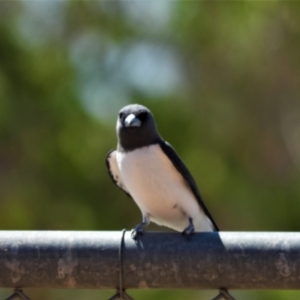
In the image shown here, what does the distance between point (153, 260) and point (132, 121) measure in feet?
4.43

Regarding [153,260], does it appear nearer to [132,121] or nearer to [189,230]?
[189,230]

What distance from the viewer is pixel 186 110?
4004mm

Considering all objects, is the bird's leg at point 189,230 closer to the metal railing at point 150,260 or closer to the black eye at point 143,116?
the metal railing at point 150,260

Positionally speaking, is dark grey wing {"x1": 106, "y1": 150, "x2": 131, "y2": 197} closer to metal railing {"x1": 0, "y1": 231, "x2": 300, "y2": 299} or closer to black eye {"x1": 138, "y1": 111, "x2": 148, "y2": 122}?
black eye {"x1": 138, "y1": 111, "x2": 148, "y2": 122}

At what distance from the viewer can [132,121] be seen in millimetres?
2459

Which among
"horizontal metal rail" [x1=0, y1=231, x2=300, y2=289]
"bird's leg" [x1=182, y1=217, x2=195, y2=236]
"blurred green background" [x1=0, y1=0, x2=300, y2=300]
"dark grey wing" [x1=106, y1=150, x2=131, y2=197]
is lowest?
"horizontal metal rail" [x1=0, y1=231, x2=300, y2=289]

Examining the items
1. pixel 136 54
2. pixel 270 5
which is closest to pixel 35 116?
pixel 136 54

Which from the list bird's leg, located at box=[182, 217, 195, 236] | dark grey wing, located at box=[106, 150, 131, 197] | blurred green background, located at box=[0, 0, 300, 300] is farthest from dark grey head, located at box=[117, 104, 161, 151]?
blurred green background, located at box=[0, 0, 300, 300]

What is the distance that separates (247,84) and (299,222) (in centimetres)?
100

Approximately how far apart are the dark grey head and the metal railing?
1.31 m

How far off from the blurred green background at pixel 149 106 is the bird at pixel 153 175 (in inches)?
45.6

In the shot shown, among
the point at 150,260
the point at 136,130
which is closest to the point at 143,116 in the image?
the point at 136,130

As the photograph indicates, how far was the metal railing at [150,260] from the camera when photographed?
1.10 meters

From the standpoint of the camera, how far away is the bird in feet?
7.79
